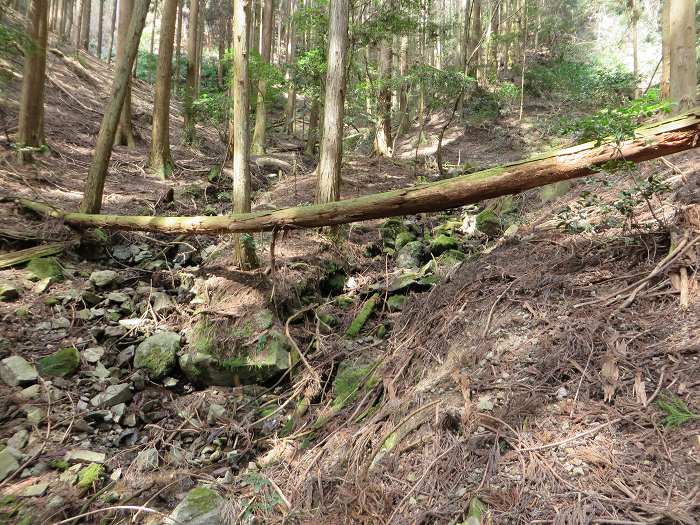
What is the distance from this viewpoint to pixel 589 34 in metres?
26.8

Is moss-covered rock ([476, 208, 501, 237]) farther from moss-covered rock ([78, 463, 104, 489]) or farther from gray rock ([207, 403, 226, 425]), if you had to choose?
moss-covered rock ([78, 463, 104, 489])

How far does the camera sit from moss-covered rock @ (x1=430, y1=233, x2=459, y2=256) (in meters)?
7.10

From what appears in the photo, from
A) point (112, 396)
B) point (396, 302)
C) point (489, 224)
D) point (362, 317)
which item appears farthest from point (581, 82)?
point (112, 396)

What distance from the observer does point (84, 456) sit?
13.2ft

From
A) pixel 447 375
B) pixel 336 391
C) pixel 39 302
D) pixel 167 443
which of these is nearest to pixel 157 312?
pixel 39 302

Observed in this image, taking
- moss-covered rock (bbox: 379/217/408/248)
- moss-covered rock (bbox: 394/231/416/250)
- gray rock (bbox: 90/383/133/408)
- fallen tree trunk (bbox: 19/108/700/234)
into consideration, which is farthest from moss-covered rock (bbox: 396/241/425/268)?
gray rock (bbox: 90/383/133/408)

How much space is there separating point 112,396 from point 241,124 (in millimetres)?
3737

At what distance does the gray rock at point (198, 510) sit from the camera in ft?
10.8

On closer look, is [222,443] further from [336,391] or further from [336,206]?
[336,206]

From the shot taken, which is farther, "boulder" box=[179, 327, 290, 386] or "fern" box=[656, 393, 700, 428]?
"boulder" box=[179, 327, 290, 386]

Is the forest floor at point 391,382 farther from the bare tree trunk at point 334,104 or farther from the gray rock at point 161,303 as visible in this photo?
the bare tree trunk at point 334,104

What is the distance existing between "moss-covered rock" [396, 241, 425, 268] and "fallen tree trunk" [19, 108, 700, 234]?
227cm

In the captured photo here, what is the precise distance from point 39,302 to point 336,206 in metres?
3.95

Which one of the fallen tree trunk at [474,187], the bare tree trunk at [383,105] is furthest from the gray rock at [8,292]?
the bare tree trunk at [383,105]
